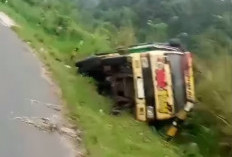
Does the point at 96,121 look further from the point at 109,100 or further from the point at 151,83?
the point at 151,83

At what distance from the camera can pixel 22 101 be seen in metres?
7.52

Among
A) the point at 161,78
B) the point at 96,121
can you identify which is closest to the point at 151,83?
the point at 161,78

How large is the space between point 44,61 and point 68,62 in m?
1.34

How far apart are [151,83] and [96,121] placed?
76.7 inches

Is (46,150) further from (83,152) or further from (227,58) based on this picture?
(227,58)

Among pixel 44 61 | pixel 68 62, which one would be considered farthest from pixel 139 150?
pixel 68 62

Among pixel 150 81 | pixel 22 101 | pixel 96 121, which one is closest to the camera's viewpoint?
pixel 22 101

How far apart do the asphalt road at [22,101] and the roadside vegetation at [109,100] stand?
1.10 feet

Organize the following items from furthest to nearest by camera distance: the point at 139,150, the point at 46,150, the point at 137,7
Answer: the point at 137,7 → the point at 139,150 → the point at 46,150

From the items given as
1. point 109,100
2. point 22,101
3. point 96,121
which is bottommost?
point 109,100

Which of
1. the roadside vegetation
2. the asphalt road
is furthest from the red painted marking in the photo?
the asphalt road

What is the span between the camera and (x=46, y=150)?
21.0ft

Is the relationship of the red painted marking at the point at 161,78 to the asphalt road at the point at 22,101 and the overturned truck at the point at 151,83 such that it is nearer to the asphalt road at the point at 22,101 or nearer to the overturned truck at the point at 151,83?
the overturned truck at the point at 151,83

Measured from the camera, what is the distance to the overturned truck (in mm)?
9641
